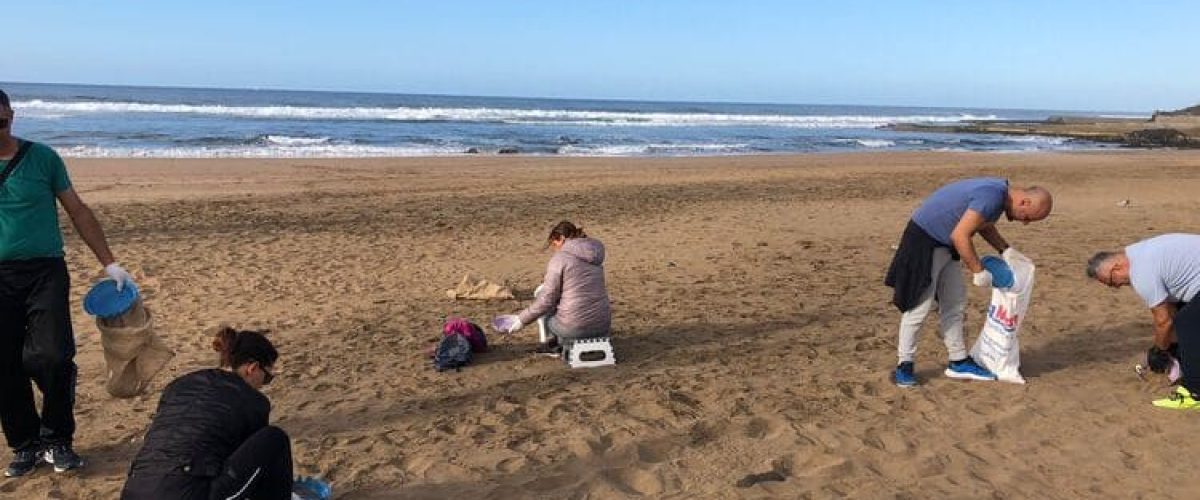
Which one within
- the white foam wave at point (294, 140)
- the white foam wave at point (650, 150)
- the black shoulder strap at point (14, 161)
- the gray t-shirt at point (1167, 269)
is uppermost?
the black shoulder strap at point (14, 161)

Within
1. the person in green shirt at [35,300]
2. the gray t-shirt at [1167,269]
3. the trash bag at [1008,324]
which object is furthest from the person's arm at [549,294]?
the gray t-shirt at [1167,269]

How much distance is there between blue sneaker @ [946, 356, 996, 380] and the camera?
16.7 feet

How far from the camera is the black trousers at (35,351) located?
350 centimetres

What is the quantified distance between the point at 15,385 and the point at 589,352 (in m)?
2.98

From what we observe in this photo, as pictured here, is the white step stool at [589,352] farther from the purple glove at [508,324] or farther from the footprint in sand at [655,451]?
the footprint in sand at [655,451]

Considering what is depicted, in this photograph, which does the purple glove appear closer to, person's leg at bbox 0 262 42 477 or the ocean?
person's leg at bbox 0 262 42 477

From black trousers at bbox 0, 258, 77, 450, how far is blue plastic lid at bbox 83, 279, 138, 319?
0.30 feet

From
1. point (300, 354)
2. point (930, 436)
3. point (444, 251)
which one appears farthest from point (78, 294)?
point (930, 436)

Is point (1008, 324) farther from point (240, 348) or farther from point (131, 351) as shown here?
point (131, 351)

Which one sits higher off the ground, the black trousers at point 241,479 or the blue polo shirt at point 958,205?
the blue polo shirt at point 958,205

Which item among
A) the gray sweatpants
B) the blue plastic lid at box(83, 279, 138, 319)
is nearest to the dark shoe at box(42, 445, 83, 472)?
the blue plastic lid at box(83, 279, 138, 319)

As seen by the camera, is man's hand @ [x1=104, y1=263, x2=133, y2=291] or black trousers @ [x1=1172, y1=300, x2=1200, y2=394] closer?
man's hand @ [x1=104, y1=263, x2=133, y2=291]

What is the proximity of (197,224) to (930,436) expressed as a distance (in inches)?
365

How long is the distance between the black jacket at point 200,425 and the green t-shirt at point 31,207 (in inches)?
45.3
